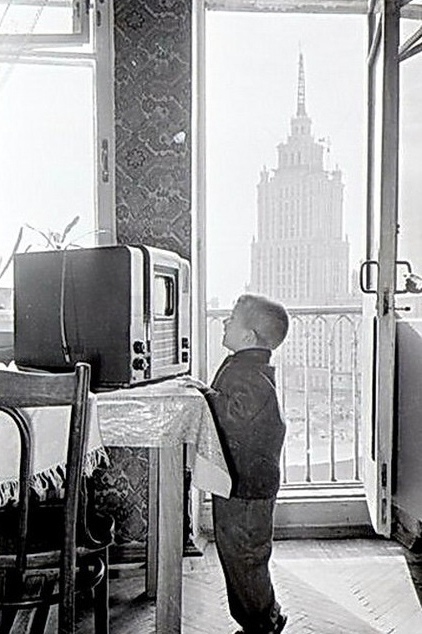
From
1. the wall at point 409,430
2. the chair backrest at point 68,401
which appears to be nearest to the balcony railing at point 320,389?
the wall at point 409,430

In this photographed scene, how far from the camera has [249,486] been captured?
2.50 meters

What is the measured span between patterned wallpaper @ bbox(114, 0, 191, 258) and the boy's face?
2.31 feet

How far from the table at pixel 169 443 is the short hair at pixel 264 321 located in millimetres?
522

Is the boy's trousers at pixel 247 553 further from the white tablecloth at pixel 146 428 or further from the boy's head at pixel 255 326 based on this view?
the boy's head at pixel 255 326

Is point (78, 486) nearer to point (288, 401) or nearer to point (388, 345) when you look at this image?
point (388, 345)

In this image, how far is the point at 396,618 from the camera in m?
2.79

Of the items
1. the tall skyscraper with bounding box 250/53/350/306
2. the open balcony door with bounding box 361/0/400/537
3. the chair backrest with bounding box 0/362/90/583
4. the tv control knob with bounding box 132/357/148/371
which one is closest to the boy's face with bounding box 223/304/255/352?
the tv control knob with bounding box 132/357/148/371

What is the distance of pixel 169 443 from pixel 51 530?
1.17 feet

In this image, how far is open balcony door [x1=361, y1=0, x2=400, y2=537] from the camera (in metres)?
3.12

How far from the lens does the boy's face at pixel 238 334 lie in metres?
2.66

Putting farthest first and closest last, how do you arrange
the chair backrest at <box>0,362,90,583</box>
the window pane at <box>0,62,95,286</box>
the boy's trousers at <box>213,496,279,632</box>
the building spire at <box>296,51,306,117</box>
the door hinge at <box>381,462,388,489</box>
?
the building spire at <box>296,51,306,117</box> → the window pane at <box>0,62,95,286</box> → the door hinge at <box>381,462,388,489</box> → the boy's trousers at <box>213,496,279,632</box> → the chair backrest at <box>0,362,90,583</box>

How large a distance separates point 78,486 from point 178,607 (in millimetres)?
634

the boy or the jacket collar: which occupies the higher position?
the jacket collar

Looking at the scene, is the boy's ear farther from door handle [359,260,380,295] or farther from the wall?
the wall
